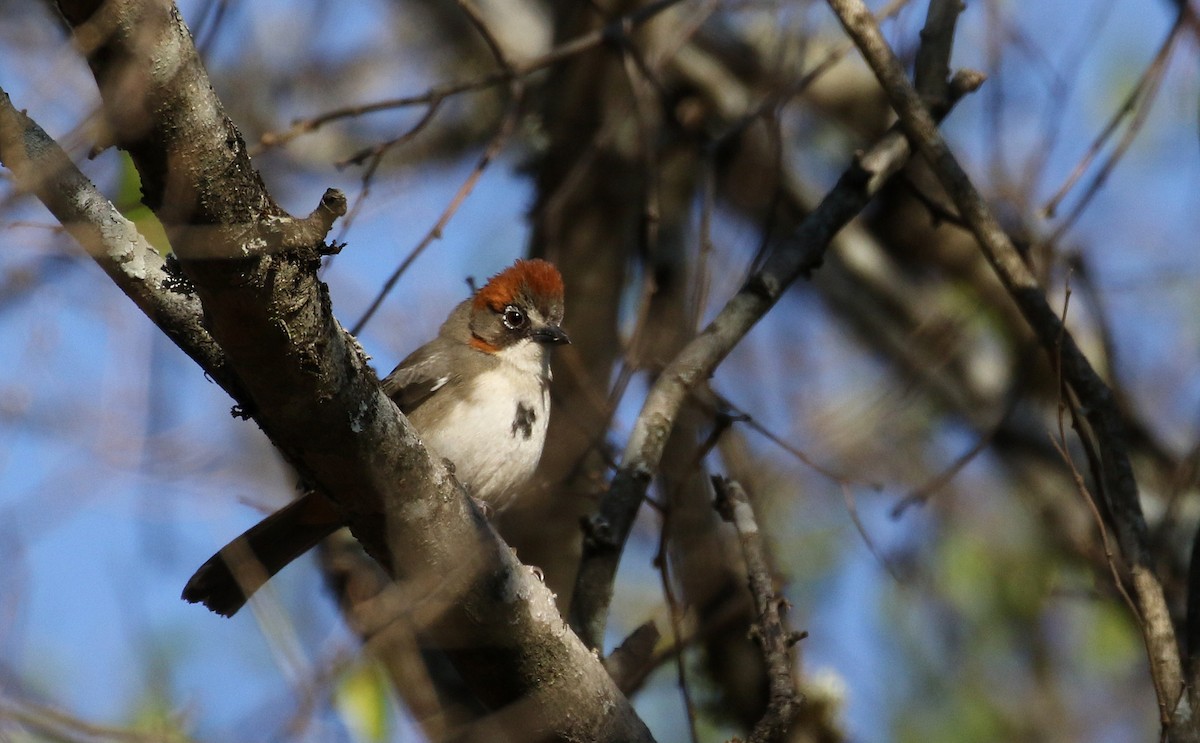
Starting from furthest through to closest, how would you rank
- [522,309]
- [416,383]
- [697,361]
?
[522,309] → [416,383] → [697,361]

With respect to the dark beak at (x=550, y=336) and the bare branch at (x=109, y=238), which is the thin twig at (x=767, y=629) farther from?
the bare branch at (x=109, y=238)

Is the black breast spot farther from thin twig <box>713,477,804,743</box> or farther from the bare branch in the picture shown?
the bare branch

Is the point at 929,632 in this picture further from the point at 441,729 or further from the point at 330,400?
the point at 330,400

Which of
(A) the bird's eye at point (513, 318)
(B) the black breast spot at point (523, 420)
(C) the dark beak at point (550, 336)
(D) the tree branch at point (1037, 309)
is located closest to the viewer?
(D) the tree branch at point (1037, 309)

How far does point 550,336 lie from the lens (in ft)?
20.6

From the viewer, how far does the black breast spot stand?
5.64 meters

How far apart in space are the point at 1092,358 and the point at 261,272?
5954 millimetres

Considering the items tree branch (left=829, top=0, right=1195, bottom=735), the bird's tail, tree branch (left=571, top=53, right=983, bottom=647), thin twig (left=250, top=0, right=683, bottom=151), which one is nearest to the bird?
the bird's tail

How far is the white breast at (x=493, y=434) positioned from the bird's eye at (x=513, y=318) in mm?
486

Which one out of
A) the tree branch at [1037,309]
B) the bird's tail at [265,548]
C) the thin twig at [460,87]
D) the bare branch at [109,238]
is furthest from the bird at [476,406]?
the tree branch at [1037,309]

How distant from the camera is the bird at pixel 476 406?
5255mm

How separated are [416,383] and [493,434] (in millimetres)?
592

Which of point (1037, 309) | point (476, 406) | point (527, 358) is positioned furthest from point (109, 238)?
point (1037, 309)

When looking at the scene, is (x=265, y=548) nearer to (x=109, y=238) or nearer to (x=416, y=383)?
(x=416, y=383)
